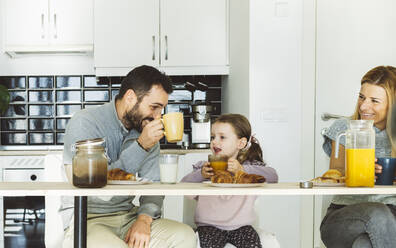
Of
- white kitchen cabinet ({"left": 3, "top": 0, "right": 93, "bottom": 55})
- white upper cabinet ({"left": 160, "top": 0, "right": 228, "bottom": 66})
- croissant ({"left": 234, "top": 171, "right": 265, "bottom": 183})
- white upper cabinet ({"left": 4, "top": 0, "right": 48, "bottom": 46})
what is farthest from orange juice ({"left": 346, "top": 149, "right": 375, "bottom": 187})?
white upper cabinet ({"left": 4, "top": 0, "right": 48, "bottom": 46})

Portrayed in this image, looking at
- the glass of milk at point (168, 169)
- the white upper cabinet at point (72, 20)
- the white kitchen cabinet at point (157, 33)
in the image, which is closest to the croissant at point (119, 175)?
the glass of milk at point (168, 169)

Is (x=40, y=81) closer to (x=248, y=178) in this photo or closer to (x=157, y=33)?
(x=157, y=33)

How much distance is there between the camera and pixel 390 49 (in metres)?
2.87

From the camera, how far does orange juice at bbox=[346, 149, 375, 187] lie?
1.60 meters

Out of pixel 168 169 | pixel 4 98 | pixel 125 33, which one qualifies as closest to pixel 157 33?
pixel 125 33

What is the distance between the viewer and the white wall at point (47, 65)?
14.2ft

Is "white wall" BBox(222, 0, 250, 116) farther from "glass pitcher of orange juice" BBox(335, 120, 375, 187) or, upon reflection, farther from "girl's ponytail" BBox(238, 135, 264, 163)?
"glass pitcher of orange juice" BBox(335, 120, 375, 187)

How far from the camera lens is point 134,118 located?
2236mm

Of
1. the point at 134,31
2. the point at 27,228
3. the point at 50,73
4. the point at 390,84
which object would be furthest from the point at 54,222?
the point at 50,73

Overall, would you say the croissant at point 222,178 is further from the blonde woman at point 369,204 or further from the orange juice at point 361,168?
the blonde woman at point 369,204

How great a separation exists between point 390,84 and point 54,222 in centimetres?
155

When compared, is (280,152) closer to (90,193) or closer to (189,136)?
(189,136)

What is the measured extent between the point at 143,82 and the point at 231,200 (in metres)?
0.64

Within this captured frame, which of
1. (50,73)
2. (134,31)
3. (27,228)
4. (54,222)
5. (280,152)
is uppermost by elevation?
(134,31)
